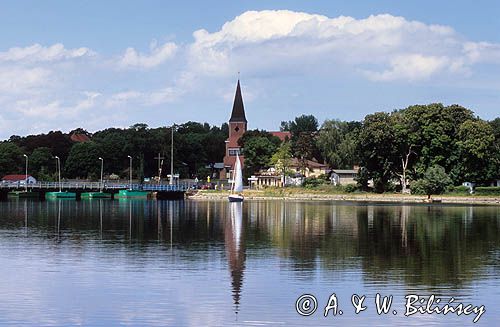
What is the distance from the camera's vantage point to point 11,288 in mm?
24438

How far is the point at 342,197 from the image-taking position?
11238 cm

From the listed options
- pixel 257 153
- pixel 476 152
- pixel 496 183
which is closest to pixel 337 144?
pixel 257 153

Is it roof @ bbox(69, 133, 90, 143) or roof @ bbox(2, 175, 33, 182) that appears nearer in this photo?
roof @ bbox(2, 175, 33, 182)

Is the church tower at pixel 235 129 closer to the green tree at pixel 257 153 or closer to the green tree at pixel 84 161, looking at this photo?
the green tree at pixel 257 153

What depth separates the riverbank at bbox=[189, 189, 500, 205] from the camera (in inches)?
4013

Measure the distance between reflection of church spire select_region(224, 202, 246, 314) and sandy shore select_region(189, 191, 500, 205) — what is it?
50.3 meters

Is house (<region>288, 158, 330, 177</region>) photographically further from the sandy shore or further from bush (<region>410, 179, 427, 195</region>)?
bush (<region>410, 179, 427, 195</region>)

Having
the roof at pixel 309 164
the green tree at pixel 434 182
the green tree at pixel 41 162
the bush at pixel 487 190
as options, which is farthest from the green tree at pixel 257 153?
the bush at pixel 487 190

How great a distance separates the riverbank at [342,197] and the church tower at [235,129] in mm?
32107

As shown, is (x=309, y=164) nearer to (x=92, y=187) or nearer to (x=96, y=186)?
(x=96, y=186)

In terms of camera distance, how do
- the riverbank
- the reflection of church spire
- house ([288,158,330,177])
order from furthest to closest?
house ([288,158,330,177]) < the riverbank < the reflection of church spire

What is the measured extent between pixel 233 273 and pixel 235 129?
136 meters

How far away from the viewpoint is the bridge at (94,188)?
422 ft

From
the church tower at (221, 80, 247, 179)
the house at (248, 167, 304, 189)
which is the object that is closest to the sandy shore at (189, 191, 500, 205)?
the house at (248, 167, 304, 189)
